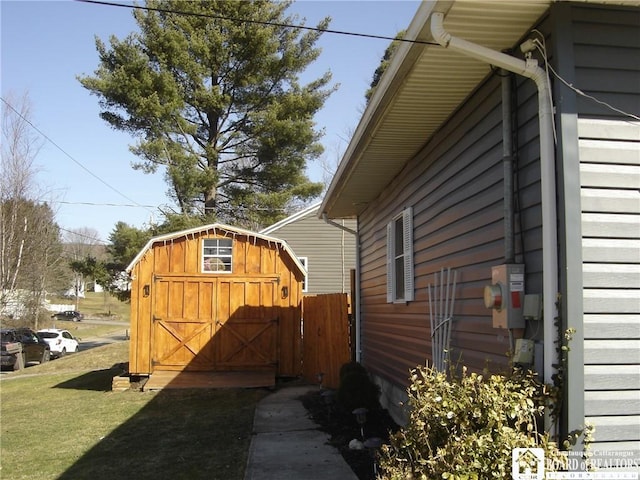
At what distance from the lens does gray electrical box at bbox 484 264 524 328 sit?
3471 millimetres

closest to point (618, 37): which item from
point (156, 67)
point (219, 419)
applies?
point (219, 419)

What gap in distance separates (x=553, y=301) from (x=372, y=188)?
5.30 meters

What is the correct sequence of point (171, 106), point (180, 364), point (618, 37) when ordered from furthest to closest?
point (171, 106), point (180, 364), point (618, 37)

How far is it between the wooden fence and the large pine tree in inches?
375

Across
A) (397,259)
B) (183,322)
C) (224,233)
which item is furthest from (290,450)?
(224,233)

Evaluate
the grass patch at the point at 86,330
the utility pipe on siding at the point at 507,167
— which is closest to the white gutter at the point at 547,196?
the utility pipe on siding at the point at 507,167

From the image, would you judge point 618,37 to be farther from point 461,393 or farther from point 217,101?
point 217,101

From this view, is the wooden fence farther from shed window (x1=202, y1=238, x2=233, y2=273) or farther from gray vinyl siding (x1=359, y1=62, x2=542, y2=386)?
gray vinyl siding (x1=359, y1=62, x2=542, y2=386)

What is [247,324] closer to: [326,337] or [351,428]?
[326,337]

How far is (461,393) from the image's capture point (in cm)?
320

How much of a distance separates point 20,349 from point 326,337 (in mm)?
12957

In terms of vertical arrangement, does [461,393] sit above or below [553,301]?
below

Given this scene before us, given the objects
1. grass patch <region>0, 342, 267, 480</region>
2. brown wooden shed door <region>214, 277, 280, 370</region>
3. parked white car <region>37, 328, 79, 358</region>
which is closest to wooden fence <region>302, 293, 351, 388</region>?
brown wooden shed door <region>214, 277, 280, 370</region>

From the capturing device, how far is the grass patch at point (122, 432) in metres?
6.10
